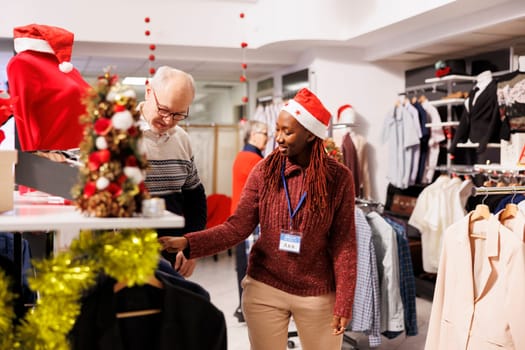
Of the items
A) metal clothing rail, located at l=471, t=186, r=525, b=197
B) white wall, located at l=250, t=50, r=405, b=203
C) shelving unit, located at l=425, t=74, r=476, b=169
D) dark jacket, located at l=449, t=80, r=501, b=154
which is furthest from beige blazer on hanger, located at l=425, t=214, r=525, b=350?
white wall, located at l=250, t=50, r=405, b=203

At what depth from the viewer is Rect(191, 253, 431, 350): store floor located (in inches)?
175

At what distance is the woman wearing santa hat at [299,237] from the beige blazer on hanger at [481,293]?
1.74ft

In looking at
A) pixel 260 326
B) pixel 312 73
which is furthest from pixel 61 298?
pixel 312 73

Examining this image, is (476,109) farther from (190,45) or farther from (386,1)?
(190,45)

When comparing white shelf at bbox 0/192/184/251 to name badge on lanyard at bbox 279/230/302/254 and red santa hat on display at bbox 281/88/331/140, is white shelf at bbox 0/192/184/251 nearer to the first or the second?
name badge on lanyard at bbox 279/230/302/254

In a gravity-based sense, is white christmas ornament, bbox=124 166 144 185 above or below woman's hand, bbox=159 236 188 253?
above

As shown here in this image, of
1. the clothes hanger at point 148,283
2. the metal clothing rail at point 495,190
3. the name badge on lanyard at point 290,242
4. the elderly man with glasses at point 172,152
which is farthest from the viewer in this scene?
the metal clothing rail at point 495,190

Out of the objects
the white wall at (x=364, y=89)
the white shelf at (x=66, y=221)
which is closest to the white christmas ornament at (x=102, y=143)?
the white shelf at (x=66, y=221)

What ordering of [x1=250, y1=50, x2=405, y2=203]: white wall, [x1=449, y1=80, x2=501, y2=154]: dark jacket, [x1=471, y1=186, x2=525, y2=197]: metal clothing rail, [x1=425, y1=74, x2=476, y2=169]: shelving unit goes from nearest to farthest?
1. [x1=471, y1=186, x2=525, y2=197]: metal clothing rail
2. [x1=449, y1=80, x2=501, y2=154]: dark jacket
3. [x1=425, y1=74, x2=476, y2=169]: shelving unit
4. [x1=250, y1=50, x2=405, y2=203]: white wall

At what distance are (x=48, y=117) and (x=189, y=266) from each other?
2.33ft

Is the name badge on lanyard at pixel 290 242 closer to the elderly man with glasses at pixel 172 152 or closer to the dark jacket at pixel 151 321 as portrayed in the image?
the elderly man with glasses at pixel 172 152

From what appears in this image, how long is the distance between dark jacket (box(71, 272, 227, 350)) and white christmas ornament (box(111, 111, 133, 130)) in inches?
15.8

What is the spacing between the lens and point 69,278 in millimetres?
1369

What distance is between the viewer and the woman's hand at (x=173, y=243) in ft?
6.63
